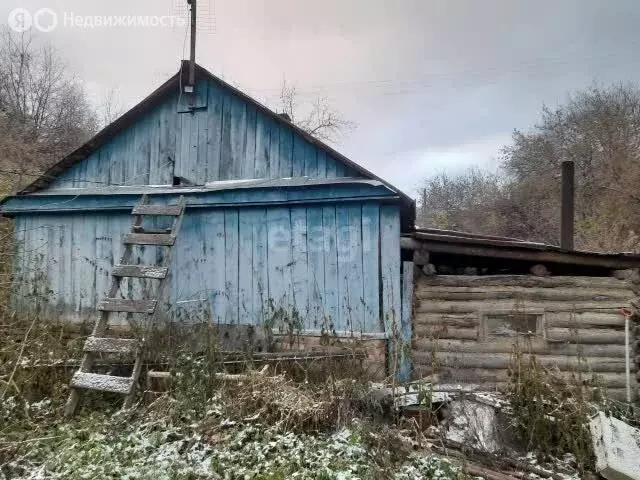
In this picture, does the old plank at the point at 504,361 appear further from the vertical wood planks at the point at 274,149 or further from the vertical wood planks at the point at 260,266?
the vertical wood planks at the point at 274,149

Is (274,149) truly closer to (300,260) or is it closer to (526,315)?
(300,260)

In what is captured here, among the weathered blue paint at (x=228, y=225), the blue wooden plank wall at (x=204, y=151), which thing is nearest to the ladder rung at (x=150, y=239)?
the weathered blue paint at (x=228, y=225)

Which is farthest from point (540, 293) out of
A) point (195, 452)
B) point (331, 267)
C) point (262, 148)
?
point (195, 452)

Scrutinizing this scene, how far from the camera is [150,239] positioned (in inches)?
265

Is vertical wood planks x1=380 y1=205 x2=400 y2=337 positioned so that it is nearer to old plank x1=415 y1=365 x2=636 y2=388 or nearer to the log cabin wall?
the log cabin wall

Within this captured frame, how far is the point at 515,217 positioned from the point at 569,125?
21.3ft

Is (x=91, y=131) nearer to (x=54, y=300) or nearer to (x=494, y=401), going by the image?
(x=54, y=300)

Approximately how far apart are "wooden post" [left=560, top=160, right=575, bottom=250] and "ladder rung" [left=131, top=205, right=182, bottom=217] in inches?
259

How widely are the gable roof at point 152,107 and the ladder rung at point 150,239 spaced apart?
8.31 feet

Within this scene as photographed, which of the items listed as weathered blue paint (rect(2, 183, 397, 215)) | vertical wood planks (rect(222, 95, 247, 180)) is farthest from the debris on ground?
vertical wood planks (rect(222, 95, 247, 180))

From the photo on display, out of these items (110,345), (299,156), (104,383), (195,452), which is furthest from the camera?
(299,156)

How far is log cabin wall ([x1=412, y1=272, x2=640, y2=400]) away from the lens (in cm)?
662

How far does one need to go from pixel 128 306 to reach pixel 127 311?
0.26 feet

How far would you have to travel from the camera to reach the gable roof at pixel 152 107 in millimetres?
7056
